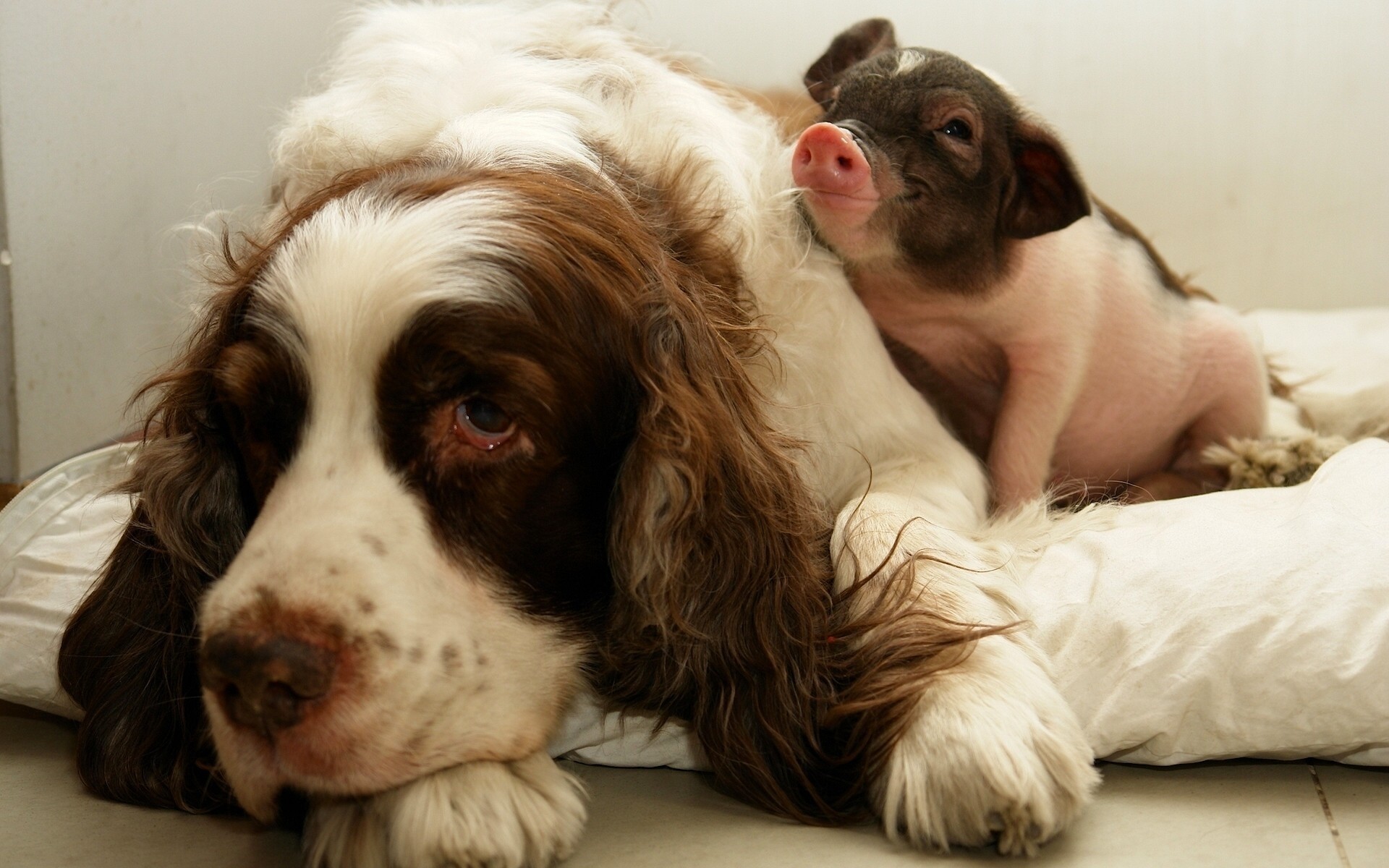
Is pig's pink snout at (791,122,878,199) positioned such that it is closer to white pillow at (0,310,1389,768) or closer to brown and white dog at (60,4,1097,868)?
brown and white dog at (60,4,1097,868)

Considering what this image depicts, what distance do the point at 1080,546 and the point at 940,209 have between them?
64cm

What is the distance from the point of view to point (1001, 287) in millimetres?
2389

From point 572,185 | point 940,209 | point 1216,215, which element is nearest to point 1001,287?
point 940,209

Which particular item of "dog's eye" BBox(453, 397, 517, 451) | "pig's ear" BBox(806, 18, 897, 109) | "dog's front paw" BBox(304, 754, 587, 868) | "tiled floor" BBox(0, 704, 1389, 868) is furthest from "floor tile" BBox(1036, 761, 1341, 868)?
"pig's ear" BBox(806, 18, 897, 109)

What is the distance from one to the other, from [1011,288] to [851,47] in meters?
0.62

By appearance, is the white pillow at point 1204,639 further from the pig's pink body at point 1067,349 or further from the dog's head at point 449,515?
the pig's pink body at point 1067,349

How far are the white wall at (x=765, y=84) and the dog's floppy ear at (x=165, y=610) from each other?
44.8 inches

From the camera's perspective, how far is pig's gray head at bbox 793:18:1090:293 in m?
2.20

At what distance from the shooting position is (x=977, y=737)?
4.95 feet

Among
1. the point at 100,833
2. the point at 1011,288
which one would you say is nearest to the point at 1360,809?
the point at 1011,288

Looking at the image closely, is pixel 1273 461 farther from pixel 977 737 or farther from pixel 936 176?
pixel 977 737

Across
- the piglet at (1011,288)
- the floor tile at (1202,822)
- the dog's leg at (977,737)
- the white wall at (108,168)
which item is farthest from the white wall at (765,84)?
the floor tile at (1202,822)

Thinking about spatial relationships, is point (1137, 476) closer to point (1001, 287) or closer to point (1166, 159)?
point (1001, 287)

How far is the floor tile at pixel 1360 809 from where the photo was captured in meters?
1.50
